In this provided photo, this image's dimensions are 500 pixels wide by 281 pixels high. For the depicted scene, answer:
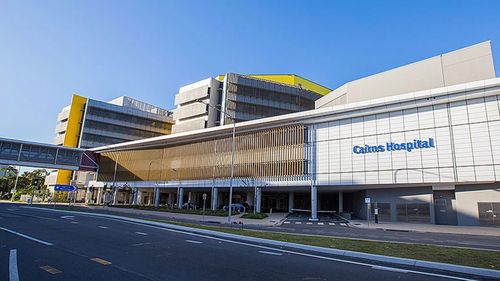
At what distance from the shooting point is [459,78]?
36250 mm

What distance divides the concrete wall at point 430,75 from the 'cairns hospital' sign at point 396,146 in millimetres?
8638

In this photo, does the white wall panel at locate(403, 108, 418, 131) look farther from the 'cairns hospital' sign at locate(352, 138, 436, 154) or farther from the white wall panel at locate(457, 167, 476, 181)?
the white wall panel at locate(457, 167, 476, 181)

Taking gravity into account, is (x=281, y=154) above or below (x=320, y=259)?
above

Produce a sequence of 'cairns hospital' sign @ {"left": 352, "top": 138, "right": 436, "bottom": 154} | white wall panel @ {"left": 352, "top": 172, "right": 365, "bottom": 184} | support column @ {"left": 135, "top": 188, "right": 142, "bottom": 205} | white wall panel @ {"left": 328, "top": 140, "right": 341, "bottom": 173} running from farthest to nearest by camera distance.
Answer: support column @ {"left": 135, "top": 188, "right": 142, "bottom": 205}, white wall panel @ {"left": 328, "top": 140, "right": 341, "bottom": 173}, white wall panel @ {"left": 352, "top": 172, "right": 365, "bottom": 184}, 'cairns hospital' sign @ {"left": 352, "top": 138, "right": 436, "bottom": 154}

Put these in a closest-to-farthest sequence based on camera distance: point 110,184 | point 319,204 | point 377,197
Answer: point 377,197
point 319,204
point 110,184

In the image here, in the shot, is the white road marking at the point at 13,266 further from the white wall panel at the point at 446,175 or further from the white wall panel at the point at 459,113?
the white wall panel at the point at 459,113

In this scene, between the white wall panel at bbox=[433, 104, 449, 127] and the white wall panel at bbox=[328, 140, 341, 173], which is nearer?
the white wall panel at bbox=[433, 104, 449, 127]

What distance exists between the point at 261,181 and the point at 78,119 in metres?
63.7

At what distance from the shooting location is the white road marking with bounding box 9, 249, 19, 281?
6473 millimetres

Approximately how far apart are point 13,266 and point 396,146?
36.2 m

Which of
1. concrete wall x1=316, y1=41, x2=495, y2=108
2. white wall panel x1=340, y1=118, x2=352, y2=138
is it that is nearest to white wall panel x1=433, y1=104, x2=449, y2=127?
concrete wall x1=316, y1=41, x2=495, y2=108

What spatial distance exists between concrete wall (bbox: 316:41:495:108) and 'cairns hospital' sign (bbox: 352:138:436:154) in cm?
864

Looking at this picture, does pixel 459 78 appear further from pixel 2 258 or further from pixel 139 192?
pixel 139 192

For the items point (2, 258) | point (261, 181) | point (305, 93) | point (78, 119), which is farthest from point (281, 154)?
point (78, 119)
